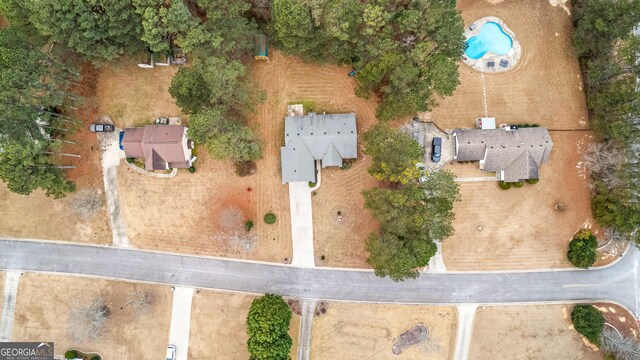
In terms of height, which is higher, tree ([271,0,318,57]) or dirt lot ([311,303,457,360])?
tree ([271,0,318,57])

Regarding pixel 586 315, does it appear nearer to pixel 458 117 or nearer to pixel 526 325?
pixel 526 325

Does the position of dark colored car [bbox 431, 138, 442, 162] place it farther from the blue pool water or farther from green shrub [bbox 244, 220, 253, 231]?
green shrub [bbox 244, 220, 253, 231]

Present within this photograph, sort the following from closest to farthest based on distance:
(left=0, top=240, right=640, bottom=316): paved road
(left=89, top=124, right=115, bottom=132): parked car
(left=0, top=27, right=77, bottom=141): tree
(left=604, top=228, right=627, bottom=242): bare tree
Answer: (left=0, top=27, right=77, bottom=141): tree
(left=604, top=228, right=627, bottom=242): bare tree
(left=0, top=240, right=640, bottom=316): paved road
(left=89, top=124, right=115, bottom=132): parked car

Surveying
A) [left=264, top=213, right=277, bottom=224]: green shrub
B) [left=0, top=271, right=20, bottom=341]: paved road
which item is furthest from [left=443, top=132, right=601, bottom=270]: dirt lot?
[left=0, top=271, right=20, bottom=341]: paved road

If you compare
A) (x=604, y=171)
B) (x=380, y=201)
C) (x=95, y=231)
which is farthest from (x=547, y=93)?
(x=95, y=231)

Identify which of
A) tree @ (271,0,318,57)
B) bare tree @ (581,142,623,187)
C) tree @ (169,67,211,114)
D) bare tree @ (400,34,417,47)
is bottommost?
bare tree @ (581,142,623,187)

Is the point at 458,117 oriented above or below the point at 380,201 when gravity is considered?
above

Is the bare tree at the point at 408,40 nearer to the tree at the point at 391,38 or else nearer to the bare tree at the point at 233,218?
the tree at the point at 391,38

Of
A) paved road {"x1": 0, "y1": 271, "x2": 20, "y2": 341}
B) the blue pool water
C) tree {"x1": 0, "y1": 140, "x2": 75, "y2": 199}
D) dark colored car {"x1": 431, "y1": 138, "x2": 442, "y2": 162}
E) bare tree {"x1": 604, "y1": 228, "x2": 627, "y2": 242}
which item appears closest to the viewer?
tree {"x1": 0, "y1": 140, "x2": 75, "y2": 199}
